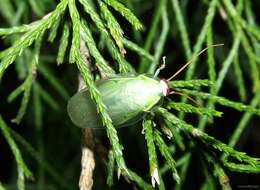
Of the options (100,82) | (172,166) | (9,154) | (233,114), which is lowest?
(233,114)

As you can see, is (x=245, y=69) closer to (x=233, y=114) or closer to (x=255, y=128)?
(x=233, y=114)

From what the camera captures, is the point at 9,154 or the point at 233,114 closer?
the point at 233,114

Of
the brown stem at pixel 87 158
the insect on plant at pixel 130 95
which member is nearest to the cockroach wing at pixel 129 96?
the insect on plant at pixel 130 95

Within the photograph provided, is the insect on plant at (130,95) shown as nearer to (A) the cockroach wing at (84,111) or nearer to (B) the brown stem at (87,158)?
(A) the cockroach wing at (84,111)

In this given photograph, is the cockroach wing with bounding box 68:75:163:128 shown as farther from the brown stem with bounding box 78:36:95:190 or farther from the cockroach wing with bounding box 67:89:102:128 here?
the brown stem with bounding box 78:36:95:190

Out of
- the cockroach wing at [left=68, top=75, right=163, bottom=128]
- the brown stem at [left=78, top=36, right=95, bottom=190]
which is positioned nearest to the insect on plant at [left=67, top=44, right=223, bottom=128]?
the cockroach wing at [left=68, top=75, right=163, bottom=128]

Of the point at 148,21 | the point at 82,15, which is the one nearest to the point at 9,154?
the point at 148,21

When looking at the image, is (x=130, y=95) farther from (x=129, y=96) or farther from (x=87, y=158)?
(x=87, y=158)

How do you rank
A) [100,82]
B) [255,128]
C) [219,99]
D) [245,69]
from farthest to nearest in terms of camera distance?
1. [255,128]
2. [245,69]
3. [219,99]
4. [100,82]
